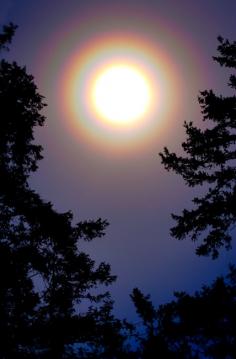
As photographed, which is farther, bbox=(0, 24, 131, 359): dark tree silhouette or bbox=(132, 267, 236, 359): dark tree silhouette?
bbox=(132, 267, 236, 359): dark tree silhouette

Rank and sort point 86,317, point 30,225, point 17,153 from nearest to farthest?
point 30,225
point 17,153
point 86,317

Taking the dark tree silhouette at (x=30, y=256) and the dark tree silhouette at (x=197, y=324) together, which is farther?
the dark tree silhouette at (x=197, y=324)

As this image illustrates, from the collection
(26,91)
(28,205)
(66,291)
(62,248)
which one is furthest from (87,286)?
(26,91)

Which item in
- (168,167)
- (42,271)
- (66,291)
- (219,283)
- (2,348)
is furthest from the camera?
(219,283)

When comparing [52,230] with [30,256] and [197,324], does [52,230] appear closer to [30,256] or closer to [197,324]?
[30,256]

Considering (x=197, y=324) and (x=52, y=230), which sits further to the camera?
(x=197, y=324)

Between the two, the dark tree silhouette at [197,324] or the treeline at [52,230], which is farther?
the dark tree silhouette at [197,324]

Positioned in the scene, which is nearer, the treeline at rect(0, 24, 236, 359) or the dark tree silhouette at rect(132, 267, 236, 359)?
the treeline at rect(0, 24, 236, 359)

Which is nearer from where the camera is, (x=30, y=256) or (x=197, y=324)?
(x=30, y=256)

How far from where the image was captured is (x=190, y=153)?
1426cm

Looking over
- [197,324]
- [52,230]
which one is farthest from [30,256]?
[197,324]

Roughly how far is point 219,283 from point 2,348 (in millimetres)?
14716

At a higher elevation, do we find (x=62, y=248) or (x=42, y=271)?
(x=62, y=248)

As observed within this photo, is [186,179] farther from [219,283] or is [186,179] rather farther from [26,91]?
[219,283]
